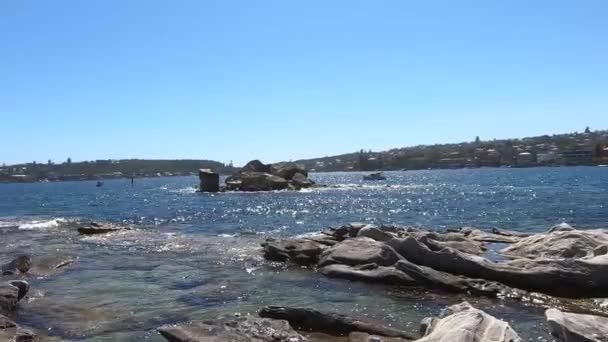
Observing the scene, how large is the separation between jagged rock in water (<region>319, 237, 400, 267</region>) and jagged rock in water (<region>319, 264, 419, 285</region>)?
0.55 meters

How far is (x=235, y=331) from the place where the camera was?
47.1ft

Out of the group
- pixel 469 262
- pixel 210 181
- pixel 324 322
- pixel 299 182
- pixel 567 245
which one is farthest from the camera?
pixel 299 182

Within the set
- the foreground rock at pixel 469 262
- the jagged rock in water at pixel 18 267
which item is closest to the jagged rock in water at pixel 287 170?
the foreground rock at pixel 469 262

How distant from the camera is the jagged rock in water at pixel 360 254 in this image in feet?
80.2

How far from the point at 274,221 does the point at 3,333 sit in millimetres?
39239

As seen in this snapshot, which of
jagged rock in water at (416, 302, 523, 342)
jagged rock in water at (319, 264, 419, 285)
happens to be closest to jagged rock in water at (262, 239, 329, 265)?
jagged rock in water at (319, 264, 419, 285)

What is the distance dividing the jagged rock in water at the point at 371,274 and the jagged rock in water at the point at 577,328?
10983mm

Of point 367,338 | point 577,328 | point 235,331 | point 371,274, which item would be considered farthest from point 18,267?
point 577,328

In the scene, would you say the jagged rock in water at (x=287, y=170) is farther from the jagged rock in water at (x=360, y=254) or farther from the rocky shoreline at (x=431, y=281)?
the jagged rock in water at (x=360, y=254)

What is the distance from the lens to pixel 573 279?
810 inches

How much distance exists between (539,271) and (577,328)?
11.1 meters

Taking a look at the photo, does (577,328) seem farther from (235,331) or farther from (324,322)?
(235,331)

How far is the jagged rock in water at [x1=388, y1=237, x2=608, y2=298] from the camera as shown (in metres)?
20.3

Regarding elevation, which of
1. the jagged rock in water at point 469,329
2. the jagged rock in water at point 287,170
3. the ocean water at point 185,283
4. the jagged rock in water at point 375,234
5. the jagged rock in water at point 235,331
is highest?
the jagged rock in water at point 287,170
